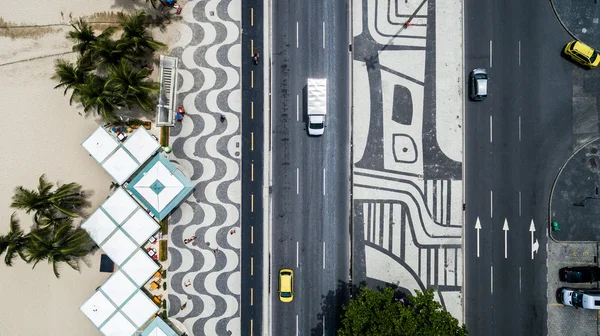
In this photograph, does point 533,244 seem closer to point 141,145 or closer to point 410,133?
point 410,133

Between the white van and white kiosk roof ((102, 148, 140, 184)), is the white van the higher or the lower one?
the lower one

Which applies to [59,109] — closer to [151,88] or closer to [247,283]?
[151,88]

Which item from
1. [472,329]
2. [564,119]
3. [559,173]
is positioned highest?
[564,119]

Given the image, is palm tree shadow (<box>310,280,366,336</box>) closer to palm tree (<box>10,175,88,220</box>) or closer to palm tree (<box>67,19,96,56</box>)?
palm tree (<box>10,175,88,220</box>)

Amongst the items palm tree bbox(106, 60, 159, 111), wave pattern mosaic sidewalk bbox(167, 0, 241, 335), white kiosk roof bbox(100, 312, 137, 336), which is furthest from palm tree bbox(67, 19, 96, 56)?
white kiosk roof bbox(100, 312, 137, 336)

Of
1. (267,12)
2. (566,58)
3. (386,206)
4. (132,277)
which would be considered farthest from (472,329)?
(267,12)

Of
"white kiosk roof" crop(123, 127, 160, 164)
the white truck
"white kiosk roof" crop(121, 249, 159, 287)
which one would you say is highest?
the white truck
